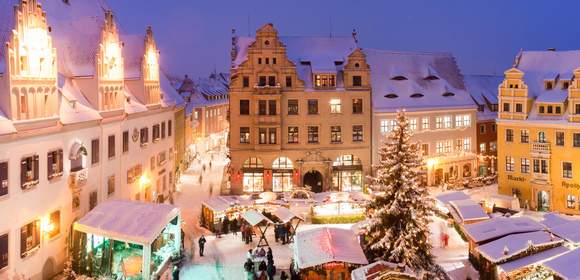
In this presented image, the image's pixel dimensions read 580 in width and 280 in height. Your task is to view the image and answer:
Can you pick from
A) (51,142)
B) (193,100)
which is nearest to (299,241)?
(51,142)

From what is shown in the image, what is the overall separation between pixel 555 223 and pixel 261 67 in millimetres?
34154

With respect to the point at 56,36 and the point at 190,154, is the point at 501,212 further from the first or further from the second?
the point at 190,154

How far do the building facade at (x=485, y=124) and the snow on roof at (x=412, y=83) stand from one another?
3.20 meters

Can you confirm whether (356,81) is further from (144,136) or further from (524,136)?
(144,136)

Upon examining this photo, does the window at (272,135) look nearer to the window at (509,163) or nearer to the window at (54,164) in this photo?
the window at (509,163)

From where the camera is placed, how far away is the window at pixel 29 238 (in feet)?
94.8

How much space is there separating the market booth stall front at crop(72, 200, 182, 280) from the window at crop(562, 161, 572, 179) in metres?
36.8

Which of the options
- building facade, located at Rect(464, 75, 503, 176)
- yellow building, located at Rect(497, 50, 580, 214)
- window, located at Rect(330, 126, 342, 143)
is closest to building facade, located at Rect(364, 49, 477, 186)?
building facade, located at Rect(464, 75, 503, 176)

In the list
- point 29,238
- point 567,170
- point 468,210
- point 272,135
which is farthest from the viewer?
point 272,135

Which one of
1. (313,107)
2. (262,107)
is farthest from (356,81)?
(262,107)

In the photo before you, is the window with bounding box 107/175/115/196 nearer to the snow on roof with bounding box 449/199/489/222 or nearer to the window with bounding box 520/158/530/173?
the snow on roof with bounding box 449/199/489/222

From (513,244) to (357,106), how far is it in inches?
1306

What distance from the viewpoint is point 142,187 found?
1934 inches

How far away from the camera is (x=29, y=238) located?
97.6 feet
